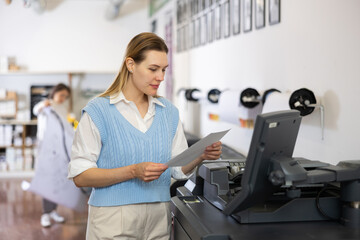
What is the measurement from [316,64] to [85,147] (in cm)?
138

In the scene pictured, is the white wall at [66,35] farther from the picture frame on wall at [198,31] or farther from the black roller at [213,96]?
the black roller at [213,96]

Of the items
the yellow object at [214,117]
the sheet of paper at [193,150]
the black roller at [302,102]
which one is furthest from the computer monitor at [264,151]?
the yellow object at [214,117]

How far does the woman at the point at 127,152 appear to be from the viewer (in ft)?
6.03

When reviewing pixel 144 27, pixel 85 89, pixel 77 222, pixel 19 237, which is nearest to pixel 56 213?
pixel 77 222

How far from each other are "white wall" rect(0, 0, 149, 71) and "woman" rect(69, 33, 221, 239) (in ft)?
23.1

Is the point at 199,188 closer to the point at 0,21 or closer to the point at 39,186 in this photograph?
the point at 39,186

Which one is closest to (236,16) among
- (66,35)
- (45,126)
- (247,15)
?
(247,15)

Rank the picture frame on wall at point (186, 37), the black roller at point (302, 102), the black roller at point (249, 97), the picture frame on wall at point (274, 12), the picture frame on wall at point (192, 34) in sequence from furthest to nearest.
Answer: the picture frame on wall at point (186, 37)
the picture frame on wall at point (192, 34)
the black roller at point (249, 97)
the picture frame on wall at point (274, 12)
the black roller at point (302, 102)

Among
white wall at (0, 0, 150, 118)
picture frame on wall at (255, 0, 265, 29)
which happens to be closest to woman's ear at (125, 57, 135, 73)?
picture frame on wall at (255, 0, 265, 29)

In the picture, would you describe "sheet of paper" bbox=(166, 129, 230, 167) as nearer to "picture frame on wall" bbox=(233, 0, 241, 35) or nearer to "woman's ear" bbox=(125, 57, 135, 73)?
"woman's ear" bbox=(125, 57, 135, 73)

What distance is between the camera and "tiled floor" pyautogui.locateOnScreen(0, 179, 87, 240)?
480 cm

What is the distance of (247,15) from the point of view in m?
3.63

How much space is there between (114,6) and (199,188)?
6413 millimetres

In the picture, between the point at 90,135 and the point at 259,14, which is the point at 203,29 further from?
the point at 90,135
